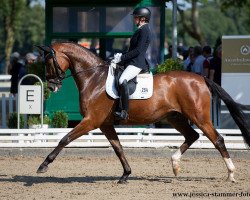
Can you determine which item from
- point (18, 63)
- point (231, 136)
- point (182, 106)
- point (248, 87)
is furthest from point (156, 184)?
point (18, 63)

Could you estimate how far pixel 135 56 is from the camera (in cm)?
1357

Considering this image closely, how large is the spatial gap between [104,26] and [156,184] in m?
7.12

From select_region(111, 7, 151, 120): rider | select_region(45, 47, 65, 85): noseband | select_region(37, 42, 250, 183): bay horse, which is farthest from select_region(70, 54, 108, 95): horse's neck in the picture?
select_region(111, 7, 151, 120): rider

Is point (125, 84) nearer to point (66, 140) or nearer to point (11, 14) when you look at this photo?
point (66, 140)

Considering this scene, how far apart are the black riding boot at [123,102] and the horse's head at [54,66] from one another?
1.05 m

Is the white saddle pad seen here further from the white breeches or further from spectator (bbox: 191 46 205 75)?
spectator (bbox: 191 46 205 75)

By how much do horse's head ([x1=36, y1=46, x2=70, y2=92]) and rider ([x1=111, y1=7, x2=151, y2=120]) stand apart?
0.97m

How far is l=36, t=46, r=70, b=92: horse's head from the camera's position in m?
13.9

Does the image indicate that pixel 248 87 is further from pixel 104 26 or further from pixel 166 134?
pixel 104 26

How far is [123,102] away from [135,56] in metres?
0.76

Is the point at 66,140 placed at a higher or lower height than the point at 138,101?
lower

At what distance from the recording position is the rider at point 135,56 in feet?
44.3

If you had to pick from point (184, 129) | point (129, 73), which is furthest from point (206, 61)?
point (129, 73)

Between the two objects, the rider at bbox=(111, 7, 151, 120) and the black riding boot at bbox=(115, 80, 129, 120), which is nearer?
the rider at bbox=(111, 7, 151, 120)
